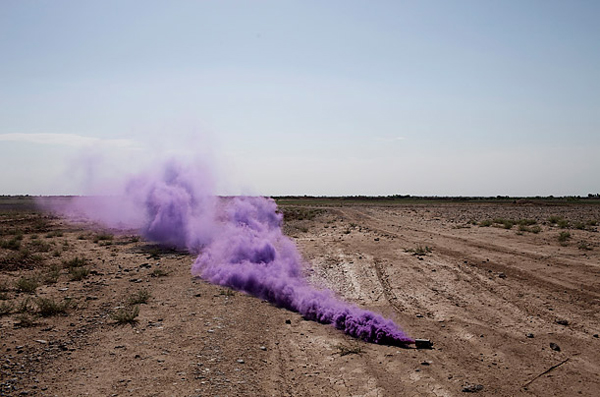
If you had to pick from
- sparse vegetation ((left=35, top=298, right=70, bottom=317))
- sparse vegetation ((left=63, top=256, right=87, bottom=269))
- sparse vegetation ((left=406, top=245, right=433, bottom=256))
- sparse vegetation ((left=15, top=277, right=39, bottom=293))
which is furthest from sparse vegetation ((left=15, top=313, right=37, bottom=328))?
sparse vegetation ((left=406, top=245, right=433, bottom=256))

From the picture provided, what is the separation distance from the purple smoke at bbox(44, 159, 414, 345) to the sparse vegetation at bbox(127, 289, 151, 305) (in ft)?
8.65

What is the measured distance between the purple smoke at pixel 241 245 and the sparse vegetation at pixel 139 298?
2.64 metres

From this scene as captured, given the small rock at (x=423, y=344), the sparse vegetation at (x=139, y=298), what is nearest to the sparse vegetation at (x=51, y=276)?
the sparse vegetation at (x=139, y=298)

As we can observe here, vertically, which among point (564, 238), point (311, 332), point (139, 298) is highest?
point (564, 238)

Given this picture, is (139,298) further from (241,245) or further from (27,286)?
(241,245)

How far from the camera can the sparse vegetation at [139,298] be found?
10.9 meters

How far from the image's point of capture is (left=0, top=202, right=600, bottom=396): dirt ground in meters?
6.47

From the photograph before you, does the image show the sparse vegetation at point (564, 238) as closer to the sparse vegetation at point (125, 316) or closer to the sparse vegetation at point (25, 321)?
the sparse vegetation at point (125, 316)

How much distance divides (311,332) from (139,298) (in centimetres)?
506

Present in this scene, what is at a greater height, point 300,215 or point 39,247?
point 300,215

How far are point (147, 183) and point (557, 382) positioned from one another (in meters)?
24.1

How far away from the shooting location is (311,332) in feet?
29.7

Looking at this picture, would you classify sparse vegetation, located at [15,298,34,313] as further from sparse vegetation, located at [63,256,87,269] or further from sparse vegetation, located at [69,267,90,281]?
sparse vegetation, located at [63,256,87,269]

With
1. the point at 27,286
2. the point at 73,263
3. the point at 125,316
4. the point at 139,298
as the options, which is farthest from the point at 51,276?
the point at 125,316
